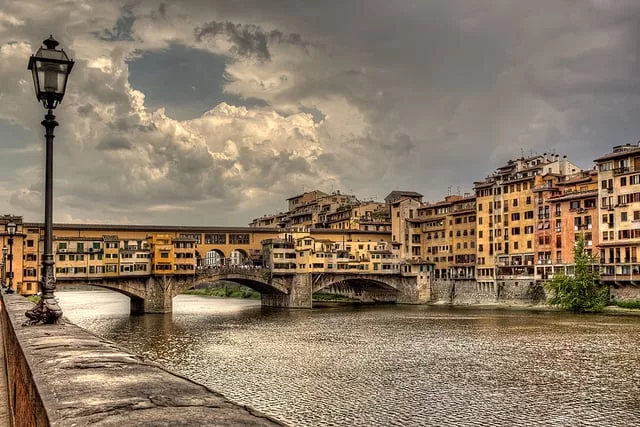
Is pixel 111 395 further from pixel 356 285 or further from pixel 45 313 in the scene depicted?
pixel 356 285

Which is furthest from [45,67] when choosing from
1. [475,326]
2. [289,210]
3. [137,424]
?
[289,210]

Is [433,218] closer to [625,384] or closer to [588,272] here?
[588,272]

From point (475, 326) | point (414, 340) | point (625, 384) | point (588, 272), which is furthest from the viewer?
point (588, 272)

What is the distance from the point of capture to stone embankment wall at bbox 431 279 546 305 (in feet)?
280

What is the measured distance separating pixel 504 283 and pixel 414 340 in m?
44.9

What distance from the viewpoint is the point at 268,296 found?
95.2 m

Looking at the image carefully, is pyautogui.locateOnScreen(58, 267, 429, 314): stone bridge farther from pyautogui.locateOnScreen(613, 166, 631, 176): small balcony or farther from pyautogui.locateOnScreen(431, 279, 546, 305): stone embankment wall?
pyautogui.locateOnScreen(613, 166, 631, 176): small balcony

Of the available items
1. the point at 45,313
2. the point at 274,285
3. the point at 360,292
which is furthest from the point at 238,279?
the point at 45,313

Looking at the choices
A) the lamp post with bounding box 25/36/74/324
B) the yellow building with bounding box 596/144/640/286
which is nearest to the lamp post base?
the lamp post with bounding box 25/36/74/324

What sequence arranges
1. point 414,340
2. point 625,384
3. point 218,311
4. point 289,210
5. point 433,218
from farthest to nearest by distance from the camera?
point 289,210 < point 433,218 < point 218,311 < point 414,340 < point 625,384

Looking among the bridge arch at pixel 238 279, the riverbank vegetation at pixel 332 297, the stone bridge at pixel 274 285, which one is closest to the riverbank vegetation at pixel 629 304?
the stone bridge at pixel 274 285

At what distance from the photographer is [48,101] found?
13039mm

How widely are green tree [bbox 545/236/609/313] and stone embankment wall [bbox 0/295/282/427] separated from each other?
73281mm

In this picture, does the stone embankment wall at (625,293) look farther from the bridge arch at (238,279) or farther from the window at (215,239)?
the window at (215,239)
